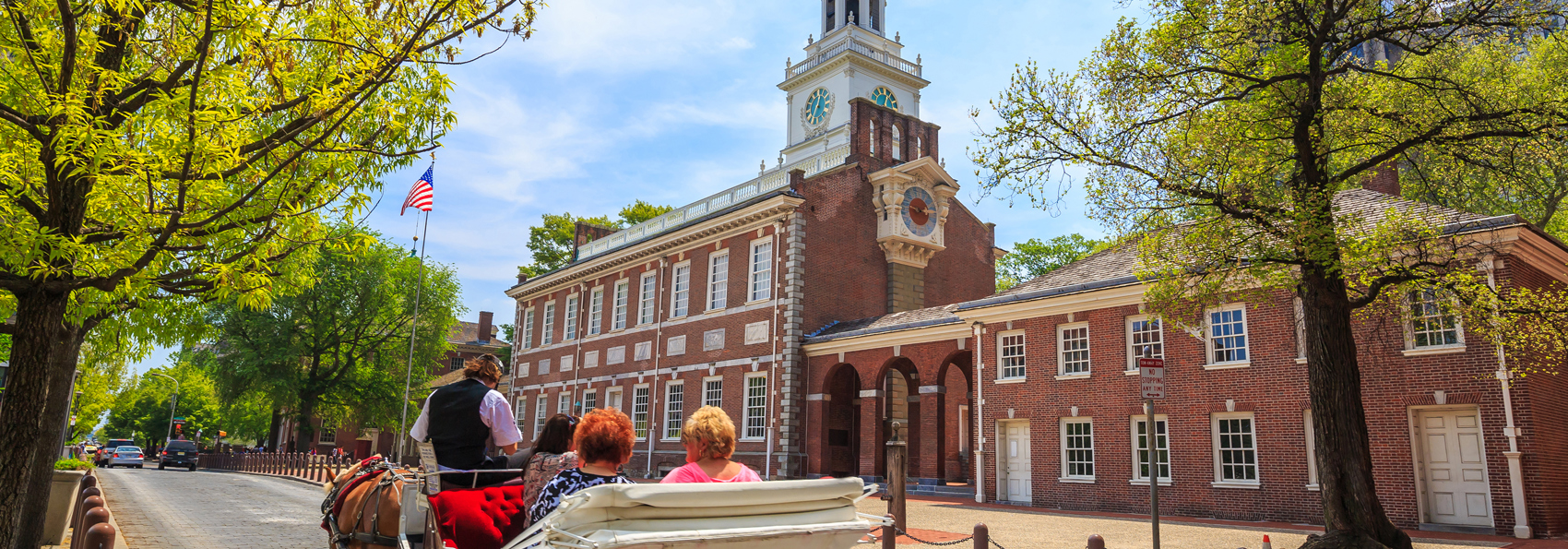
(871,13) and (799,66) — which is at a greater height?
(871,13)

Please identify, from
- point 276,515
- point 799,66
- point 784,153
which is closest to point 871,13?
point 799,66

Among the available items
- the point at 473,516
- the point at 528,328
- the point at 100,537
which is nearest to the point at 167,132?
the point at 100,537

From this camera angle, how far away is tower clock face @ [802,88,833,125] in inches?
1960

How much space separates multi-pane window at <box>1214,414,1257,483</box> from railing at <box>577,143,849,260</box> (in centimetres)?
1651

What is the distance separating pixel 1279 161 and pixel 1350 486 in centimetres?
460

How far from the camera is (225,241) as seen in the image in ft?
25.3

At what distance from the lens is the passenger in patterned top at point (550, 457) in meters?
5.60

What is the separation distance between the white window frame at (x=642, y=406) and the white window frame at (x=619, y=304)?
10.3ft

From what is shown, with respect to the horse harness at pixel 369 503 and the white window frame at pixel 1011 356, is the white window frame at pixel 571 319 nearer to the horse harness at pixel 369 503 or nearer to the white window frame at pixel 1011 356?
the white window frame at pixel 1011 356

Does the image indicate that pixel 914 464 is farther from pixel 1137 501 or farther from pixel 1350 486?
pixel 1350 486

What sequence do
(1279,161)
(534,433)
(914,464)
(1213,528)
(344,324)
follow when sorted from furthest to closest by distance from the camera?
(344,324) → (534,433) → (914,464) → (1213,528) → (1279,161)

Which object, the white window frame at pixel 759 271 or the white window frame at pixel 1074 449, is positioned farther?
the white window frame at pixel 759 271

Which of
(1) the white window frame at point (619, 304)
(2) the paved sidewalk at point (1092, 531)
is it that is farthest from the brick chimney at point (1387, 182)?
(1) the white window frame at point (619, 304)

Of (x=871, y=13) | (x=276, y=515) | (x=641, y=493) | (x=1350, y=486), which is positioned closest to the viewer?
(x=641, y=493)
